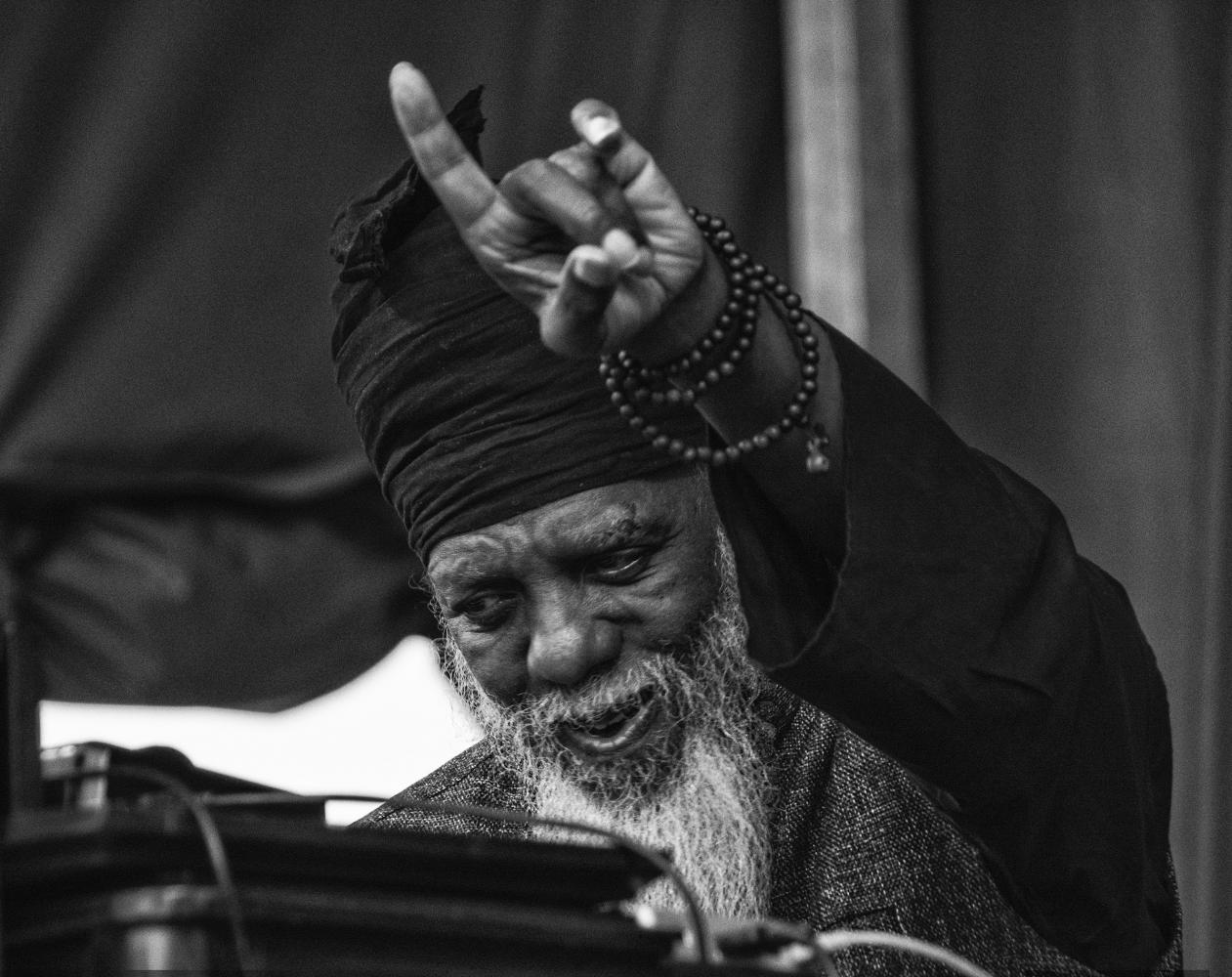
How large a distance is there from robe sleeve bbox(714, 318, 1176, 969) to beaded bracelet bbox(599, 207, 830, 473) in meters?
0.06

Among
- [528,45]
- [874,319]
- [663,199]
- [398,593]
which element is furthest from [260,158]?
[663,199]

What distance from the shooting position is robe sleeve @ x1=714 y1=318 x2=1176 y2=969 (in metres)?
1.87

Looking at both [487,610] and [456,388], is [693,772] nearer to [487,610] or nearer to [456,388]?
[487,610]

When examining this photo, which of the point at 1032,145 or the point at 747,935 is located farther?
the point at 1032,145

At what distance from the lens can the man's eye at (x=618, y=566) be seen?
9.05 ft

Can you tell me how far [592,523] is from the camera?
273 cm

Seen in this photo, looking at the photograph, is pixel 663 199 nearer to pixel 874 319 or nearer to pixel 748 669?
pixel 748 669

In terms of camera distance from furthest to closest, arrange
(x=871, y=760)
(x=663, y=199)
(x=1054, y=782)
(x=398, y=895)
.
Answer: (x=871, y=760) < (x=1054, y=782) < (x=663, y=199) < (x=398, y=895)

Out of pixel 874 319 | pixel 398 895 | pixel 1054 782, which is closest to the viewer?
pixel 398 895

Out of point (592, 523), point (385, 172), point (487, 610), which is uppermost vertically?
point (385, 172)

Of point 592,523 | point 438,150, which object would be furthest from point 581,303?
point 592,523

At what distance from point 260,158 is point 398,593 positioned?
3.54ft

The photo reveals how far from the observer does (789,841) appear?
8.77ft

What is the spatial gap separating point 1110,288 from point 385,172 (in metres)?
1.72
